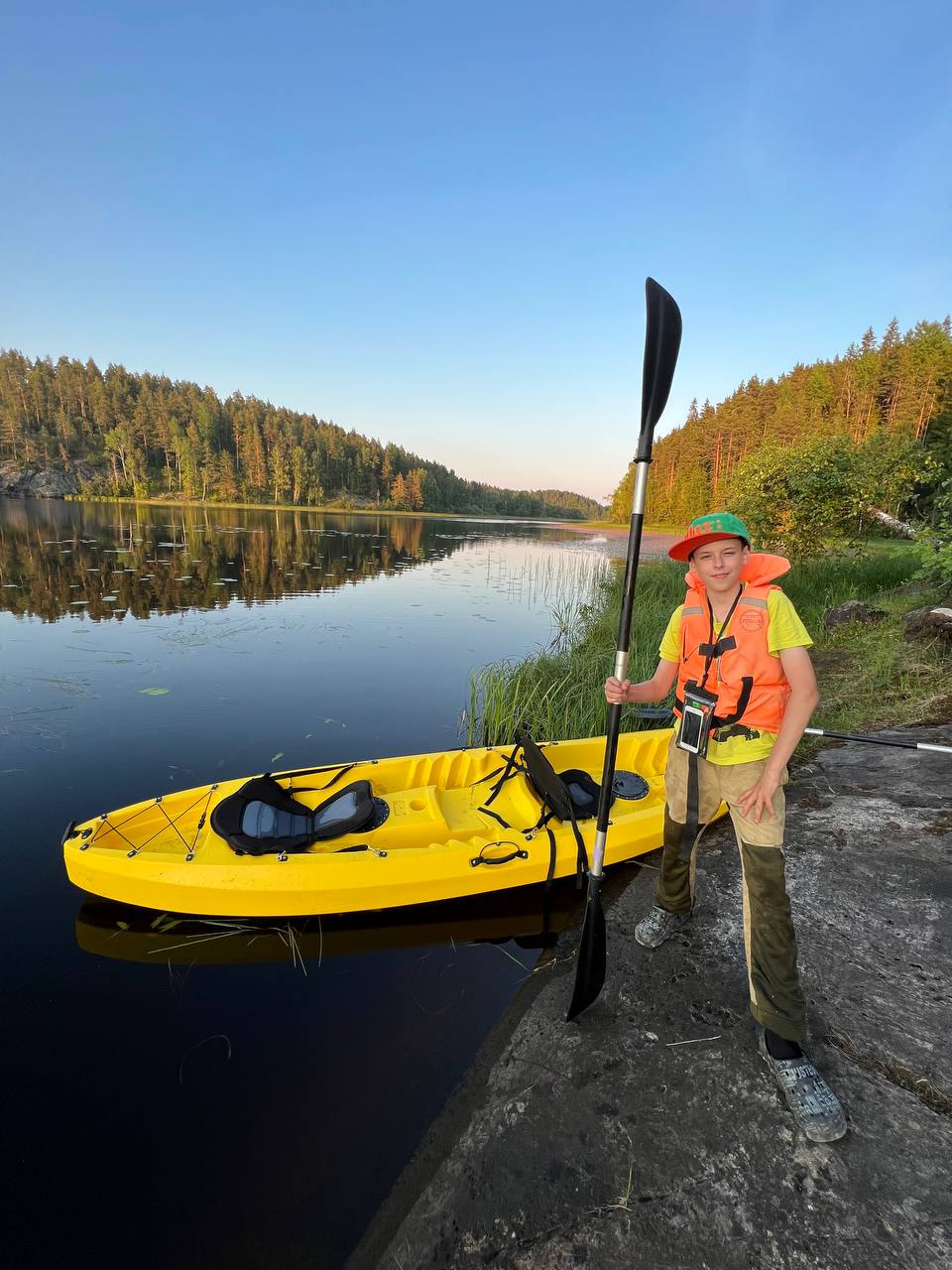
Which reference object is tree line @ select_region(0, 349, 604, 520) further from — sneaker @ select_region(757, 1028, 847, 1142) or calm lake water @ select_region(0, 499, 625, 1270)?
sneaker @ select_region(757, 1028, 847, 1142)

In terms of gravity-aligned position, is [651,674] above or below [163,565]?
below

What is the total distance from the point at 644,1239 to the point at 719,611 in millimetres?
2402

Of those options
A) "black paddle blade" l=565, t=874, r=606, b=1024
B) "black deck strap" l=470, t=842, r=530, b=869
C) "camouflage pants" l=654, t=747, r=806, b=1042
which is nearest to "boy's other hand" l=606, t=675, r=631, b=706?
"camouflage pants" l=654, t=747, r=806, b=1042

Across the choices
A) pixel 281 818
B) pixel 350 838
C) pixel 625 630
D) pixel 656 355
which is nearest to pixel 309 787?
pixel 281 818

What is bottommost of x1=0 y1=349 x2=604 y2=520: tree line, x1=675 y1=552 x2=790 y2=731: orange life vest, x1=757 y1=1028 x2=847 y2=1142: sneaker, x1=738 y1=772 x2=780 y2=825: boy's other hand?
x1=757 y1=1028 x2=847 y2=1142: sneaker

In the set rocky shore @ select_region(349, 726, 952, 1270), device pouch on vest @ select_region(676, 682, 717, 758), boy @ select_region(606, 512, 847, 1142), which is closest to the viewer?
rocky shore @ select_region(349, 726, 952, 1270)

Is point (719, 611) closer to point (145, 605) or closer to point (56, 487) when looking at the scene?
point (145, 605)

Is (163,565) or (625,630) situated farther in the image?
(163,565)

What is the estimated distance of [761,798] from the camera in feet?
7.36

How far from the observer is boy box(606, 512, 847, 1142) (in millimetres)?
2184

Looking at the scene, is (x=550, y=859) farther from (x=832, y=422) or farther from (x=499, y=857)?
(x=832, y=422)

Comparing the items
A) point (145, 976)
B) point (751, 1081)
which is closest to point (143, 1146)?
point (145, 976)

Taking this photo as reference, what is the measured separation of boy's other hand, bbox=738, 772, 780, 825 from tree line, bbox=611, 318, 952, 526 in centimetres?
1083

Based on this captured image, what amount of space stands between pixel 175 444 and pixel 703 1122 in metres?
94.8
